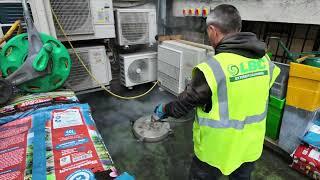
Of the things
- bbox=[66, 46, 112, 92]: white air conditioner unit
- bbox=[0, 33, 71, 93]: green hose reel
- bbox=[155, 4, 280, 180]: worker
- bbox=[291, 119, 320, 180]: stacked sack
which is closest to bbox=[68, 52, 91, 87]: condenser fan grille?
bbox=[66, 46, 112, 92]: white air conditioner unit

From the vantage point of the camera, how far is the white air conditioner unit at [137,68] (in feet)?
10.7

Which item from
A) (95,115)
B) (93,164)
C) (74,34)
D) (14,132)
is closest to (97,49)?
(74,34)

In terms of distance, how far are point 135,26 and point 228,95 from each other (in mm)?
2462

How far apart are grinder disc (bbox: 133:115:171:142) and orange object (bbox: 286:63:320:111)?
131 centimetres

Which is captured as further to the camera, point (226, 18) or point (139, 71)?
point (139, 71)

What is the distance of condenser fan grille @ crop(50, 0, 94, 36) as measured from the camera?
249 cm

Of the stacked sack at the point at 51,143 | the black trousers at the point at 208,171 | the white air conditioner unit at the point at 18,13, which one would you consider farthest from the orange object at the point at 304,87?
the white air conditioner unit at the point at 18,13

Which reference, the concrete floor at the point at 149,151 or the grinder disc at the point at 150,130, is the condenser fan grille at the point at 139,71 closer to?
the concrete floor at the point at 149,151

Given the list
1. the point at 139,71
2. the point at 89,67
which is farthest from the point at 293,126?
the point at 89,67

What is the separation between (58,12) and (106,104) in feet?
4.50

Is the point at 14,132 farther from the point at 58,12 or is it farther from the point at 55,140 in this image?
the point at 58,12

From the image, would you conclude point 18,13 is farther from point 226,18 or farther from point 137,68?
point 226,18

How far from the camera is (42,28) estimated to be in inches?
88.2

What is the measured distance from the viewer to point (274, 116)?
2100 mm
